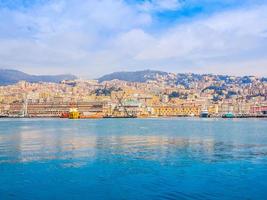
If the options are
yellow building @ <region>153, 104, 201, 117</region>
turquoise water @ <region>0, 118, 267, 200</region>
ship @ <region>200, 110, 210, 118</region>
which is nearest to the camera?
turquoise water @ <region>0, 118, 267, 200</region>

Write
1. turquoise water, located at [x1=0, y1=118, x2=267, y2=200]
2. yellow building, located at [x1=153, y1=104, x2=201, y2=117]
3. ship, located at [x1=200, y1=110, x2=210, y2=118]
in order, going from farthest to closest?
yellow building, located at [x1=153, y1=104, x2=201, y2=117], ship, located at [x1=200, y1=110, x2=210, y2=118], turquoise water, located at [x1=0, y1=118, x2=267, y2=200]

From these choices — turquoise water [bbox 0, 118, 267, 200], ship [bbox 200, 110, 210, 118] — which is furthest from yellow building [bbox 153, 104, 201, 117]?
turquoise water [bbox 0, 118, 267, 200]

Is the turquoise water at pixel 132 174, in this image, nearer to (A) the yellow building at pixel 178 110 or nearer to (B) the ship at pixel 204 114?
(B) the ship at pixel 204 114

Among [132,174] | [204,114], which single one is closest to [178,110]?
[204,114]

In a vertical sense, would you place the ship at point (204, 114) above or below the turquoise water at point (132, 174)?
above

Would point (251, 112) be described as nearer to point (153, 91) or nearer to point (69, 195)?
point (153, 91)

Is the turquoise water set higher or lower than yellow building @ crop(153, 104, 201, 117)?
lower

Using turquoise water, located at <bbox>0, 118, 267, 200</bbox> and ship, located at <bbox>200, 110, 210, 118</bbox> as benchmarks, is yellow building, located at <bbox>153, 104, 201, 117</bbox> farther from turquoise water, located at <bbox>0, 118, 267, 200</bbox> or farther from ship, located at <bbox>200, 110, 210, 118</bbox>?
turquoise water, located at <bbox>0, 118, 267, 200</bbox>

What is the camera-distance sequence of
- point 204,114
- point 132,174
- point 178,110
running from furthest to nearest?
point 178,110 → point 204,114 → point 132,174

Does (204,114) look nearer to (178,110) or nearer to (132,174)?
(178,110)

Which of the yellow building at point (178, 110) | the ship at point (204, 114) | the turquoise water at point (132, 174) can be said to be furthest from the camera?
the yellow building at point (178, 110)

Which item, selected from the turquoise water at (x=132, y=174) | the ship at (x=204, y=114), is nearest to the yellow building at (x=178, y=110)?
the ship at (x=204, y=114)

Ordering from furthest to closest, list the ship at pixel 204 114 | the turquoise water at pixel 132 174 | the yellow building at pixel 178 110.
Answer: the yellow building at pixel 178 110 < the ship at pixel 204 114 < the turquoise water at pixel 132 174

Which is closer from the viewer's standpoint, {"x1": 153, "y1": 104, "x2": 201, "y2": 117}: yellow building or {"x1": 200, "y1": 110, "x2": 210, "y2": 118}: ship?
{"x1": 200, "y1": 110, "x2": 210, "y2": 118}: ship
